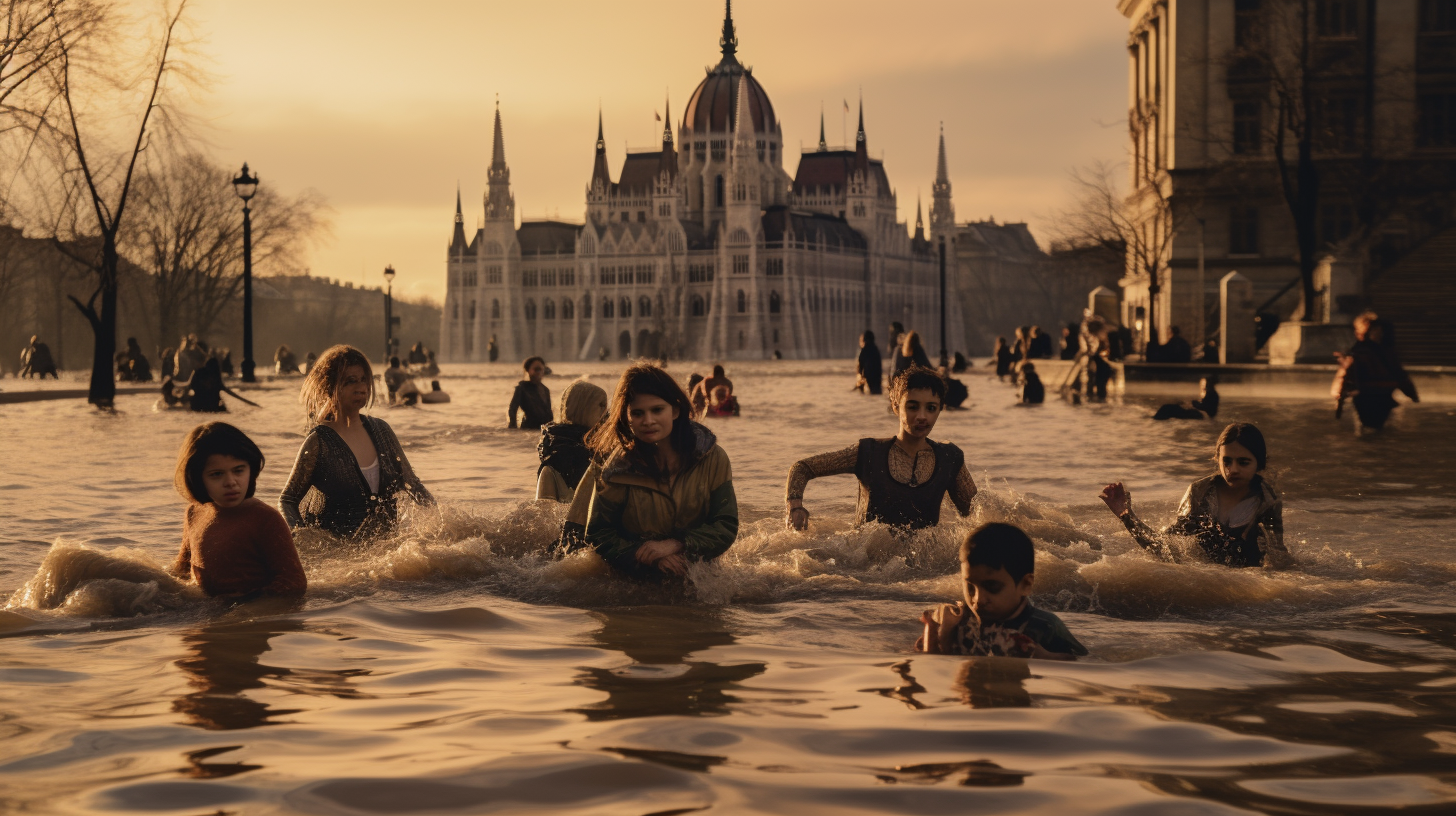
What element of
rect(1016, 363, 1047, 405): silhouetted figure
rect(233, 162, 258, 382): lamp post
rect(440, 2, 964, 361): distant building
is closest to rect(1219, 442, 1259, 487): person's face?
rect(1016, 363, 1047, 405): silhouetted figure

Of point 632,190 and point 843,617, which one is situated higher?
point 632,190

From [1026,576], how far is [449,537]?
407 cm

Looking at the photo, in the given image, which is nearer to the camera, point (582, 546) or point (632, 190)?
point (582, 546)

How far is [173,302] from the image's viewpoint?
195 feet

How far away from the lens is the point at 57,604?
6.61 metres

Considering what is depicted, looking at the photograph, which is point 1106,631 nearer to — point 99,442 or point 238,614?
point 238,614

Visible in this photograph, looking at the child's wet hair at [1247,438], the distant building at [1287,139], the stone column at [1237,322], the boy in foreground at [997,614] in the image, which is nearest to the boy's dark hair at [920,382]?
the child's wet hair at [1247,438]

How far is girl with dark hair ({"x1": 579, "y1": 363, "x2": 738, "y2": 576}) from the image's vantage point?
6.39 meters

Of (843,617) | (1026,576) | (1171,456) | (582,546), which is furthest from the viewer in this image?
(1171,456)

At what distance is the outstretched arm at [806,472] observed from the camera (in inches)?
279

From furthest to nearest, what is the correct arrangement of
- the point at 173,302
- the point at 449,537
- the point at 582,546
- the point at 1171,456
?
the point at 173,302, the point at 1171,456, the point at 449,537, the point at 582,546

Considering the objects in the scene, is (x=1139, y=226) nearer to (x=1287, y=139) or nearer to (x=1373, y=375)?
(x=1287, y=139)

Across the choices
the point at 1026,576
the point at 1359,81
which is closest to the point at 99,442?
the point at 1026,576

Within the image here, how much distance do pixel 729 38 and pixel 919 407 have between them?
165484mm
